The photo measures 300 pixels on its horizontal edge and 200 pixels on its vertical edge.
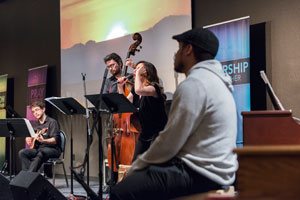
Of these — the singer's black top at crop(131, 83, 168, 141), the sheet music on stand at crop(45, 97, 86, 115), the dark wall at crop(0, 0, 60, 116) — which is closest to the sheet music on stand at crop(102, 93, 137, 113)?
the singer's black top at crop(131, 83, 168, 141)

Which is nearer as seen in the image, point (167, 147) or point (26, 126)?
point (167, 147)

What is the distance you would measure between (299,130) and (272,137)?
17cm

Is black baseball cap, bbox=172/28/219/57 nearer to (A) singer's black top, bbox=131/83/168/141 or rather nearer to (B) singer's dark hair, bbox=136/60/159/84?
(A) singer's black top, bbox=131/83/168/141

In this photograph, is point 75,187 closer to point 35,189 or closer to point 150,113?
point 150,113

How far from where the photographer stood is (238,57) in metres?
4.69

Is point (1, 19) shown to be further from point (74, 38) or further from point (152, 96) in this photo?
point (152, 96)

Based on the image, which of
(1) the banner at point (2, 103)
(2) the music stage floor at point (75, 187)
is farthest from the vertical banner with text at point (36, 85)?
(2) the music stage floor at point (75, 187)

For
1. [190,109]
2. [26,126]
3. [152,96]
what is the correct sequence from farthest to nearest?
1. [26,126]
2. [152,96]
3. [190,109]

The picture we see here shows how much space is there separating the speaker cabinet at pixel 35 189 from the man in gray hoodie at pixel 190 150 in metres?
1.35

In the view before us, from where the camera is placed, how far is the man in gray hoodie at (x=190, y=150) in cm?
211

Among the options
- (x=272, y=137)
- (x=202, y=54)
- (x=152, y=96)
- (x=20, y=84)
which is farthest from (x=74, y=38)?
(x=202, y=54)

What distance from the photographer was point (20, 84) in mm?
9117

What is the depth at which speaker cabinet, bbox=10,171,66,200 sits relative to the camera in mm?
3379

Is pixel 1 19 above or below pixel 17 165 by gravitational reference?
above
